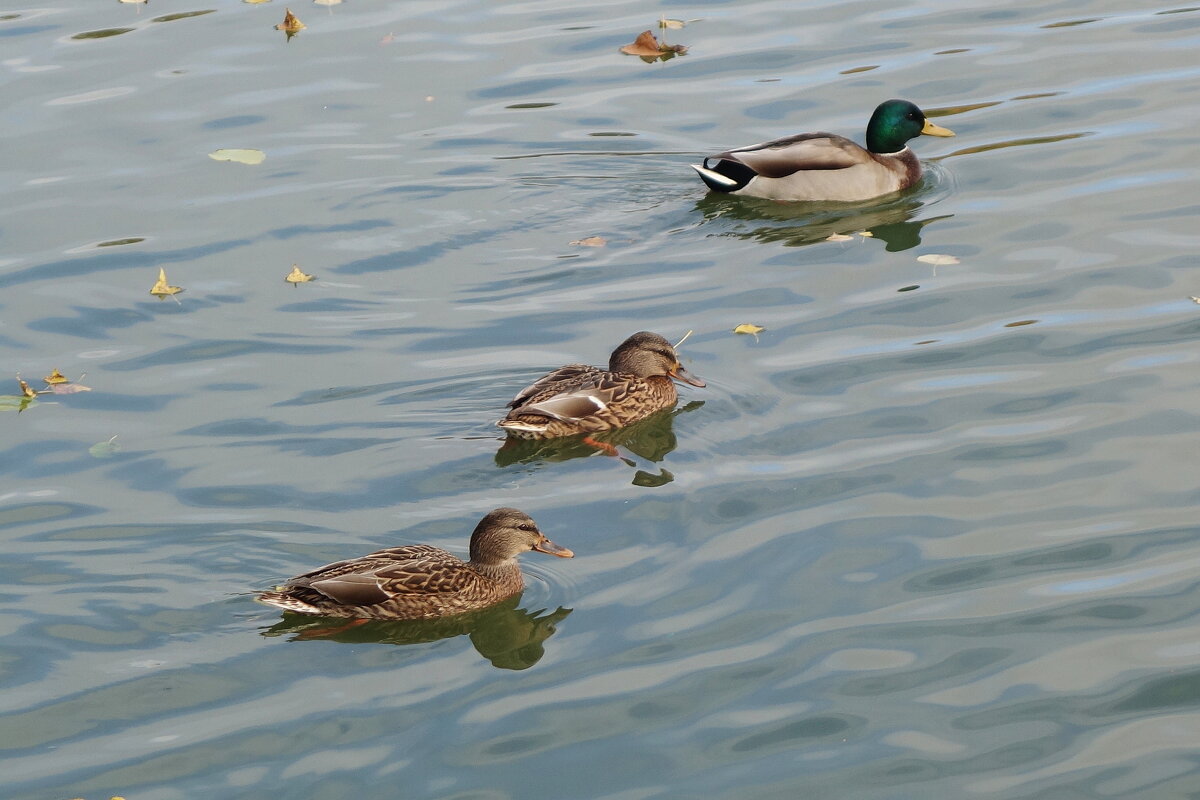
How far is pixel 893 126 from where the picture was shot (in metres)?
12.3

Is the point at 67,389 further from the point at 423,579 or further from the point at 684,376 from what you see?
the point at 684,376

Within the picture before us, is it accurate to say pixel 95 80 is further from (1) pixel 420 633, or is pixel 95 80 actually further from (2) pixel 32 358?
(1) pixel 420 633

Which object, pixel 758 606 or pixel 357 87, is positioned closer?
pixel 758 606

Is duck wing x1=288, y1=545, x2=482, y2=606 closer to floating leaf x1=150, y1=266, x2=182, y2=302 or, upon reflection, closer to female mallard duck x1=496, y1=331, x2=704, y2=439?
female mallard duck x1=496, y1=331, x2=704, y2=439

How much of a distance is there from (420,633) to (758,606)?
1502 mm

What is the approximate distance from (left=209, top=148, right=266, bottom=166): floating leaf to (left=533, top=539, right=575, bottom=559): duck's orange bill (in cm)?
642

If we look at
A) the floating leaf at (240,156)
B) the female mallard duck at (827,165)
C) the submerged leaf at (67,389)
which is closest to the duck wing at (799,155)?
the female mallard duck at (827,165)

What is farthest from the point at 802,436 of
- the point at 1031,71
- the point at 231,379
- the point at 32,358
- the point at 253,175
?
the point at 1031,71

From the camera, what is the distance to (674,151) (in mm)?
12523

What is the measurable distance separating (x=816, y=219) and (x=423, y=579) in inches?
225

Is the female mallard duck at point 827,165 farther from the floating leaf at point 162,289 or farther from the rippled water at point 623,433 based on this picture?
the floating leaf at point 162,289

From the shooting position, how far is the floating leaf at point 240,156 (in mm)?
12570

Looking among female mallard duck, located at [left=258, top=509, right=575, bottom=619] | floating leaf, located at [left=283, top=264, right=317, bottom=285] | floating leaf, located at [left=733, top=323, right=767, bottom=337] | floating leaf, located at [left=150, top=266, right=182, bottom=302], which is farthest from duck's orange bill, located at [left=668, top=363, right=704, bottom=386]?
floating leaf, located at [left=150, top=266, right=182, bottom=302]

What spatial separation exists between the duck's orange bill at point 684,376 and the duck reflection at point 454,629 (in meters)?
2.15
